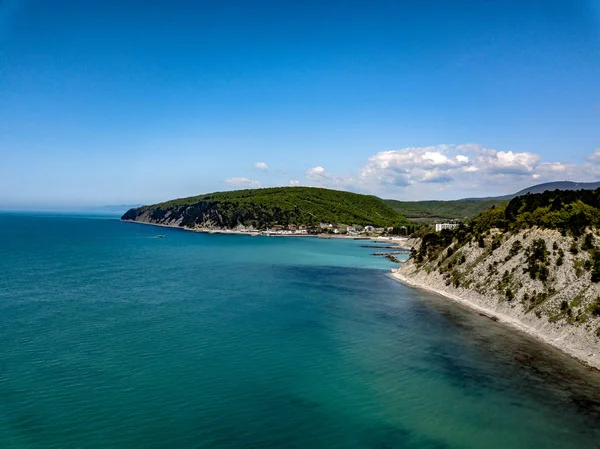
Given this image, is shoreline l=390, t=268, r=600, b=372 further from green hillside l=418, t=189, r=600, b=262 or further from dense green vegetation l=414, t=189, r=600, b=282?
green hillside l=418, t=189, r=600, b=262

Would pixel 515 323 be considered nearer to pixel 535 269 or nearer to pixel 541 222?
pixel 535 269

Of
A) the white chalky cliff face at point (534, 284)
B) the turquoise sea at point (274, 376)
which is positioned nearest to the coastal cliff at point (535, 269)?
the white chalky cliff face at point (534, 284)

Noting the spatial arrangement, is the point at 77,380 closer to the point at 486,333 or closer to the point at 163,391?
the point at 163,391

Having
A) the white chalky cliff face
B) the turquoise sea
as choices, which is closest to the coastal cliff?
the white chalky cliff face

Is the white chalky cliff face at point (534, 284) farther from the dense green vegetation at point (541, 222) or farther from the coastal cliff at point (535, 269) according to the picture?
the dense green vegetation at point (541, 222)

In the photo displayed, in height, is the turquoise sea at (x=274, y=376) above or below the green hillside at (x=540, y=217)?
below

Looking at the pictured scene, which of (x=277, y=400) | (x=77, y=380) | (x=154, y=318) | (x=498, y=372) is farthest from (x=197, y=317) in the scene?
(x=498, y=372)

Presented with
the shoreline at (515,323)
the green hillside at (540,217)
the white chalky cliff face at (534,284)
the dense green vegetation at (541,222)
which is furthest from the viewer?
the green hillside at (540,217)

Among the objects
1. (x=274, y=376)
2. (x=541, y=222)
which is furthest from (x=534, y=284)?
(x=274, y=376)
